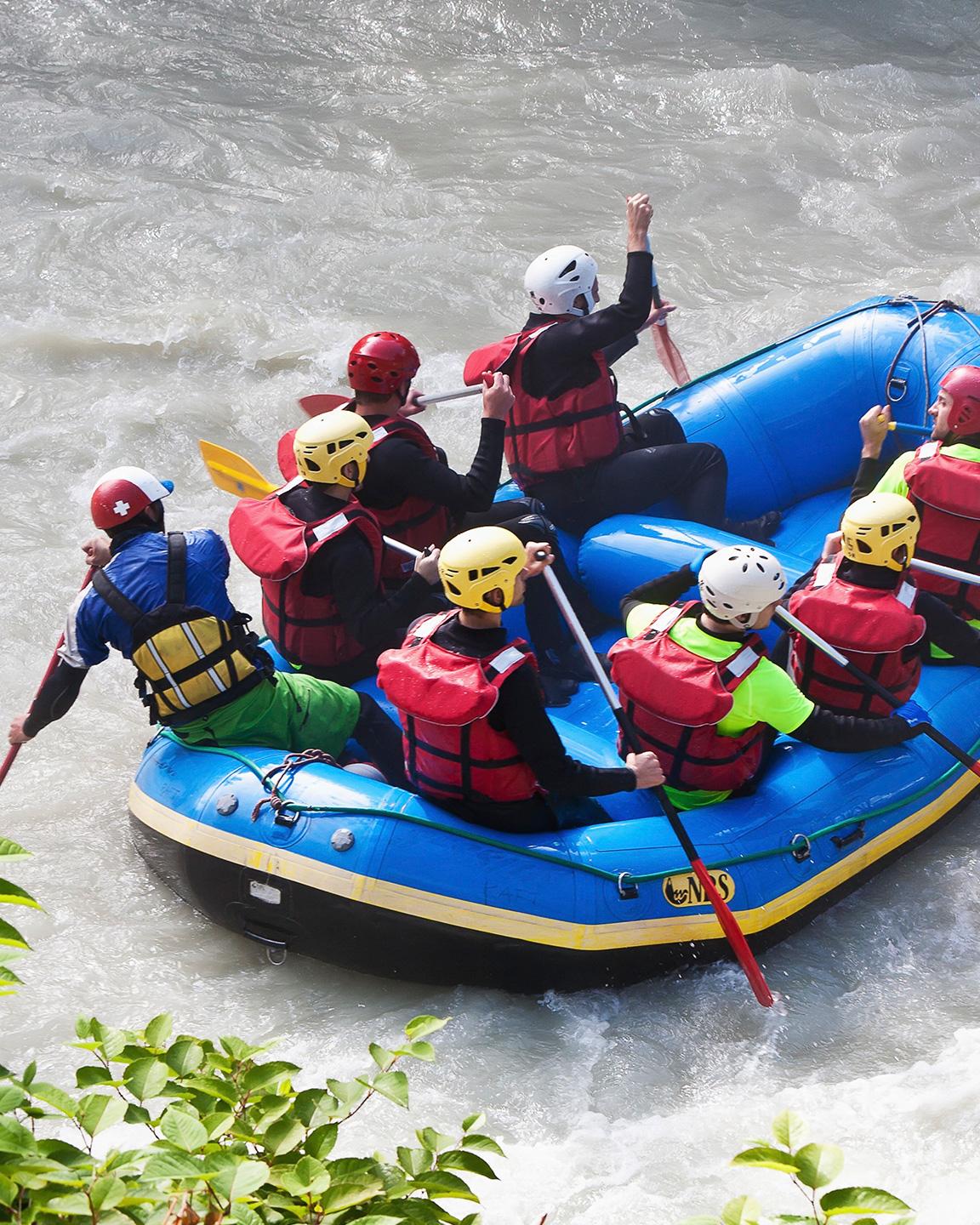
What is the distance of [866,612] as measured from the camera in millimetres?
4234

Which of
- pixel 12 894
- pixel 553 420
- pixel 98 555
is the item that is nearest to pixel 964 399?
pixel 553 420

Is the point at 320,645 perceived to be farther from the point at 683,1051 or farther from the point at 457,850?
the point at 683,1051

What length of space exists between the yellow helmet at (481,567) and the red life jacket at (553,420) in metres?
Result: 1.53

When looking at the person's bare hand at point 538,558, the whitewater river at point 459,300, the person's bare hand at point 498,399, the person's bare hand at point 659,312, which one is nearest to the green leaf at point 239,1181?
the whitewater river at point 459,300

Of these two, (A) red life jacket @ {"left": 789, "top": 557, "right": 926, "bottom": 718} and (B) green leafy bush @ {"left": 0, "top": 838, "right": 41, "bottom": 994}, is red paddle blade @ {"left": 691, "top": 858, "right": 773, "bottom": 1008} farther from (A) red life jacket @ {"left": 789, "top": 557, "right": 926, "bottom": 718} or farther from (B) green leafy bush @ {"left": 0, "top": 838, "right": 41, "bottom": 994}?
(B) green leafy bush @ {"left": 0, "top": 838, "right": 41, "bottom": 994}

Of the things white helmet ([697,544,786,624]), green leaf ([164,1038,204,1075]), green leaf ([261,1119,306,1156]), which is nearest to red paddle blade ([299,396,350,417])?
white helmet ([697,544,786,624])

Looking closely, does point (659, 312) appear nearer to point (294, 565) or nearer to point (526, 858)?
point (294, 565)

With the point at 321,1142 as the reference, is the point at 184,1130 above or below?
above

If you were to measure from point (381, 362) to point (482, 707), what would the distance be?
1.48m

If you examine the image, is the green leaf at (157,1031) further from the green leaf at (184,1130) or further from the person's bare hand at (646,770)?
the person's bare hand at (646,770)

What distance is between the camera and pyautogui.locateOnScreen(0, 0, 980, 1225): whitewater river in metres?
3.89

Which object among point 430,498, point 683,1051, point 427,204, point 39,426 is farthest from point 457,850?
point 427,204

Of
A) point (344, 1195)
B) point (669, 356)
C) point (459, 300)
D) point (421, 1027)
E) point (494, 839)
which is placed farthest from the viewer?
point (459, 300)

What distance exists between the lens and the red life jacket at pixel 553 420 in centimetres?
511
